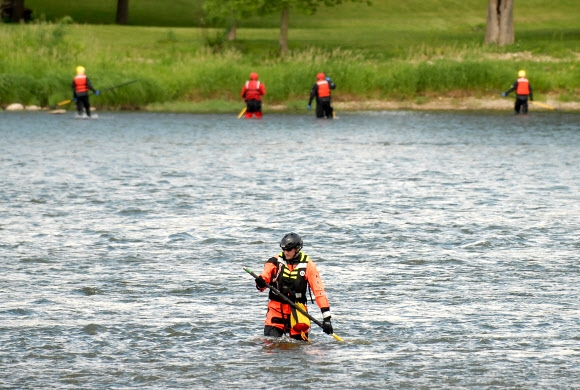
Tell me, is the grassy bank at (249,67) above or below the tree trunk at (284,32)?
below

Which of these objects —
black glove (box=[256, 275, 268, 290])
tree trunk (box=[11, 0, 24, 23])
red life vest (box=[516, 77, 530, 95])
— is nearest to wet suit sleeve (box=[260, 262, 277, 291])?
black glove (box=[256, 275, 268, 290])

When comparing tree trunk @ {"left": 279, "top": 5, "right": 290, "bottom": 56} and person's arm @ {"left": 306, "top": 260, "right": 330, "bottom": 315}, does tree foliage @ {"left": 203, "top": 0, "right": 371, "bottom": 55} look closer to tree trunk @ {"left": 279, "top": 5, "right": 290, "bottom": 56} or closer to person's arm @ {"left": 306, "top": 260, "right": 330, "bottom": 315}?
tree trunk @ {"left": 279, "top": 5, "right": 290, "bottom": 56}

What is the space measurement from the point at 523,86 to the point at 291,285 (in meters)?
38.0

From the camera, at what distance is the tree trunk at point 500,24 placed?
216 feet

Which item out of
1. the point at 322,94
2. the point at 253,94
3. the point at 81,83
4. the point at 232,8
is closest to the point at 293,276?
the point at 322,94

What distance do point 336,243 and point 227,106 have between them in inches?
1342

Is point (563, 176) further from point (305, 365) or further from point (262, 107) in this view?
point (262, 107)

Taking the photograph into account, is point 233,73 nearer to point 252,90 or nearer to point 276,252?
point 252,90

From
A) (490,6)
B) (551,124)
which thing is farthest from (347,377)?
(490,6)

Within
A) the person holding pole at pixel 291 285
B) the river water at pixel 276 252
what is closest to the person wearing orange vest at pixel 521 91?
the river water at pixel 276 252

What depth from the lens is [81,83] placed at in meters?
49.0

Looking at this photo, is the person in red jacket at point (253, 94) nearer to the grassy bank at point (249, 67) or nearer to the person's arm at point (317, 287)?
the grassy bank at point (249, 67)

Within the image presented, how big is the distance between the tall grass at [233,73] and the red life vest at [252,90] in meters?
5.20

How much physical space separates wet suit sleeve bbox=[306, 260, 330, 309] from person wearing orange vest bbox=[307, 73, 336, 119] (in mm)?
34832
